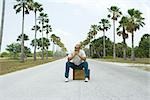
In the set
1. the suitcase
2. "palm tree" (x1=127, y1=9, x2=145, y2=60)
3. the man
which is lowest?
the suitcase

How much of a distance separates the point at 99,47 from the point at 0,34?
4716 inches

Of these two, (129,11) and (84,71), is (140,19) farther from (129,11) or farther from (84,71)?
(84,71)

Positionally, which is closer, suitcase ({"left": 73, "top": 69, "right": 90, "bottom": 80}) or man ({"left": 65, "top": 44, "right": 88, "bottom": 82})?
man ({"left": 65, "top": 44, "right": 88, "bottom": 82})

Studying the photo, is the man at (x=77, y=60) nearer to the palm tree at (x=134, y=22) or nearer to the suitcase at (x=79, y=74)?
the suitcase at (x=79, y=74)

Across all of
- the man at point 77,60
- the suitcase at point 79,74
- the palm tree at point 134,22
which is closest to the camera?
the man at point 77,60

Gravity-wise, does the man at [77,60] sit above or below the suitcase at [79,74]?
above

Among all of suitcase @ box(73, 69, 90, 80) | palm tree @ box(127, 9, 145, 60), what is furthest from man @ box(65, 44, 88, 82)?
palm tree @ box(127, 9, 145, 60)

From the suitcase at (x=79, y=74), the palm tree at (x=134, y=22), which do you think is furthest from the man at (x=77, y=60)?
the palm tree at (x=134, y=22)

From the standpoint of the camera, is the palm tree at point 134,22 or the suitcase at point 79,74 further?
the palm tree at point 134,22

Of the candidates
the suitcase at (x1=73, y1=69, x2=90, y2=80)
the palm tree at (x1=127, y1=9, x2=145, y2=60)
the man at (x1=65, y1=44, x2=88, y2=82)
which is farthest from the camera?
the palm tree at (x1=127, y1=9, x2=145, y2=60)

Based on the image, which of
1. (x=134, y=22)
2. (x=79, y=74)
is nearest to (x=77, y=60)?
(x=79, y=74)

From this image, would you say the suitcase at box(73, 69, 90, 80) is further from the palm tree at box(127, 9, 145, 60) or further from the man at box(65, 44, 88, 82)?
the palm tree at box(127, 9, 145, 60)

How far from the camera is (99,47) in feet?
543

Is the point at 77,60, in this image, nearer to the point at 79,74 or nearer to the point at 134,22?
the point at 79,74
